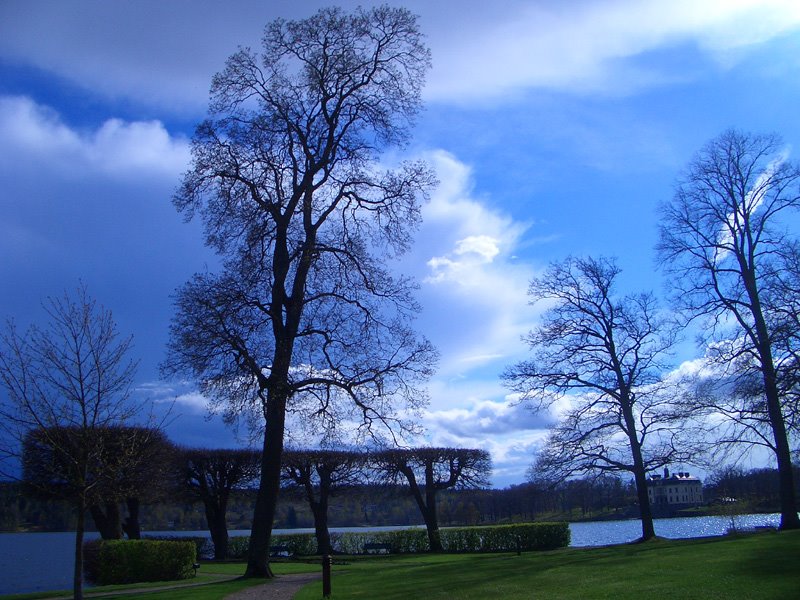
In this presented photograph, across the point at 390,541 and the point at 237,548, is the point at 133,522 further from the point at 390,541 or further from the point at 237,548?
the point at 390,541

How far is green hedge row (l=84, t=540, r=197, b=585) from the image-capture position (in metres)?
22.6

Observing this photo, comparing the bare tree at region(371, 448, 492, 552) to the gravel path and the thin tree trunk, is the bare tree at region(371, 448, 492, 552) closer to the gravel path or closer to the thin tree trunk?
the thin tree trunk

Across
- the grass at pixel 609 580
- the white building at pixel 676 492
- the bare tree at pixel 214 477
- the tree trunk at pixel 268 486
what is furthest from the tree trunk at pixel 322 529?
the white building at pixel 676 492

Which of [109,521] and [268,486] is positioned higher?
[268,486]

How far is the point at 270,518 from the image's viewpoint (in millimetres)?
19984

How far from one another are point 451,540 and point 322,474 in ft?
27.7

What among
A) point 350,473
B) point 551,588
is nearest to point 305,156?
point 551,588

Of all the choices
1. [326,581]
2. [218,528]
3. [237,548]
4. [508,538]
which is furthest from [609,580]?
[237,548]

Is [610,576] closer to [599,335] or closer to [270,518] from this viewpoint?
[270,518]

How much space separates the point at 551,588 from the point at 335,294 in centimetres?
1093

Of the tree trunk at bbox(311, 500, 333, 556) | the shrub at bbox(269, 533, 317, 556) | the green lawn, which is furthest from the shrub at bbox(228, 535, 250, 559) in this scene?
the green lawn

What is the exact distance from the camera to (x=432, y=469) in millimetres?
42812

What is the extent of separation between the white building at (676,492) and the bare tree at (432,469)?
100 feet

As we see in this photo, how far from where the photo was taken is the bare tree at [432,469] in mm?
40750
